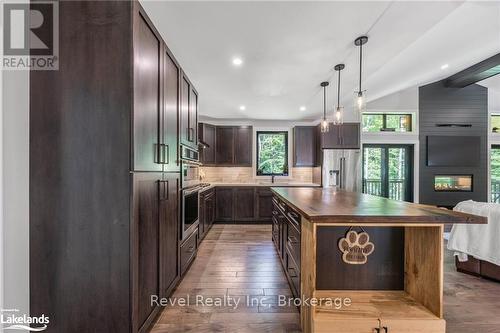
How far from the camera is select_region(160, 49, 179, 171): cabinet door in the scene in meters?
2.08

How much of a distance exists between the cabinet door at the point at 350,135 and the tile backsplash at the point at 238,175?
1.14 metres

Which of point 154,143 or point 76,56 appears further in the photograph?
point 154,143

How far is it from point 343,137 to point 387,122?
1844mm

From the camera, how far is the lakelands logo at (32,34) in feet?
4.91

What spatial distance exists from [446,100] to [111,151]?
7.88m

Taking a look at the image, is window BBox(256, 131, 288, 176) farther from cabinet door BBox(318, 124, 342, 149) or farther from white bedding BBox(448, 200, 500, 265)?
white bedding BBox(448, 200, 500, 265)

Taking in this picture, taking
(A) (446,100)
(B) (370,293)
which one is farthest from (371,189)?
(B) (370,293)

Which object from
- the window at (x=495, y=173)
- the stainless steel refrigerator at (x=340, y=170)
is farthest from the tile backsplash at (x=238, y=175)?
the window at (x=495, y=173)

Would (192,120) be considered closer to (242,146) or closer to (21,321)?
(21,321)

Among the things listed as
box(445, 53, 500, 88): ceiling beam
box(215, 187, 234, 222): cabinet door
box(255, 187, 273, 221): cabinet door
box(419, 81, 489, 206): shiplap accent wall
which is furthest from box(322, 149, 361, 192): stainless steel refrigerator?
box(445, 53, 500, 88): ceiling beam

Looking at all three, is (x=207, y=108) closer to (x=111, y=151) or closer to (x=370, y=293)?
(x=111, y=151)

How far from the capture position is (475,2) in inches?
99.0

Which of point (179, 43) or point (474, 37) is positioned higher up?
point (474, 37)

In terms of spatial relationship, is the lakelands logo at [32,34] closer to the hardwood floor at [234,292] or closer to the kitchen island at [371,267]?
the kitchen island at [371,267]
